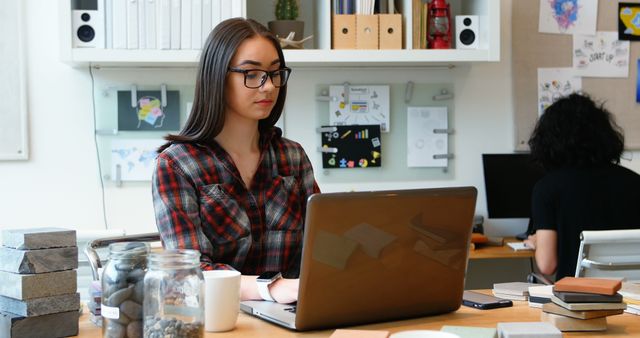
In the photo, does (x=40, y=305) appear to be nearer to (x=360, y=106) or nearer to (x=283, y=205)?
(x=283, y=205)

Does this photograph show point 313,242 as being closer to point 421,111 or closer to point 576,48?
point 421,111

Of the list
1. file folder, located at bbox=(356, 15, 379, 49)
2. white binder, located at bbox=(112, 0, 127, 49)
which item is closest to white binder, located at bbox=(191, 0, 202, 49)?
white binder, located at bbox=(112, 0, 127, 49)

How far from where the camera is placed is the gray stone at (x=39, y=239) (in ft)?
4.70

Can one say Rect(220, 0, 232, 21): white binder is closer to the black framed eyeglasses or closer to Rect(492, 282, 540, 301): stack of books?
the black framed eyeglasses

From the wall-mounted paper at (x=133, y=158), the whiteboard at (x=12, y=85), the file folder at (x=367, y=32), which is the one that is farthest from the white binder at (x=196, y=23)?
the whiteboard at (x=12, y=85)

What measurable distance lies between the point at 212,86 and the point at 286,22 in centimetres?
154

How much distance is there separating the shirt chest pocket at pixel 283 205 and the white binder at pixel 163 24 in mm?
1407

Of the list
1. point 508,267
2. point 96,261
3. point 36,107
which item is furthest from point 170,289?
point 508,267

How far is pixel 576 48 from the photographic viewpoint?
392cm

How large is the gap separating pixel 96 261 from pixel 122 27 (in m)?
1.55

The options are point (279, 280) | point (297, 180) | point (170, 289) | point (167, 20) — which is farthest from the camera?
point (167, 20)

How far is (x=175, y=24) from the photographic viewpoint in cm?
336

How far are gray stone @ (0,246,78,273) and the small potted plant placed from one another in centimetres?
217

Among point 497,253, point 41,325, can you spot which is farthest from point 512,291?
point 497,253
